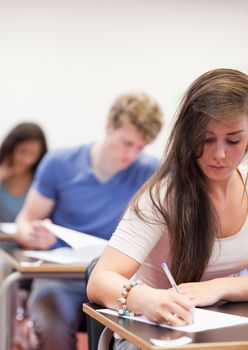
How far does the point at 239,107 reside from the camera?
1781 millimetres

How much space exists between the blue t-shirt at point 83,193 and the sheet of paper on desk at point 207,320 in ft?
5.25

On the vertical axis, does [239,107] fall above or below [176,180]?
above

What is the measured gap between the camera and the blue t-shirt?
10.7 ft

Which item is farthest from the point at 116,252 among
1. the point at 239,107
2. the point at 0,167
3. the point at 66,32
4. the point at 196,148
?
the point at 66,32

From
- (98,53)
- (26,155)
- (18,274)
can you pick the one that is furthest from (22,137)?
(18,274)

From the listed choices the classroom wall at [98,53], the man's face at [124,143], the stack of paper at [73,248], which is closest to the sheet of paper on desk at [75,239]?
the stack of paper at [73,248]

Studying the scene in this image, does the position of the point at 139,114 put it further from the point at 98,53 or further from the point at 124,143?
the point at 98,53

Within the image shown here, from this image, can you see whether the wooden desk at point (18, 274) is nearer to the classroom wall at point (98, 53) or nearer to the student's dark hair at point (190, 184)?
the student's dark hair at point (190, 184)

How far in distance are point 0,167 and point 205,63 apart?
162 cm

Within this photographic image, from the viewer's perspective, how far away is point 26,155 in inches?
173

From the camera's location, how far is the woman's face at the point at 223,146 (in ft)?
Answer: 5.82

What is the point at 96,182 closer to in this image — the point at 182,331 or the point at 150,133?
the point at 150,133

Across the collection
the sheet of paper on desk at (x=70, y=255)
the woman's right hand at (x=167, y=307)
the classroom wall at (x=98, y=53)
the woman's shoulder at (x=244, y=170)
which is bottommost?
the sheet of paper on desk at (x=70, y=255)

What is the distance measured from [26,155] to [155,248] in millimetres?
2591
